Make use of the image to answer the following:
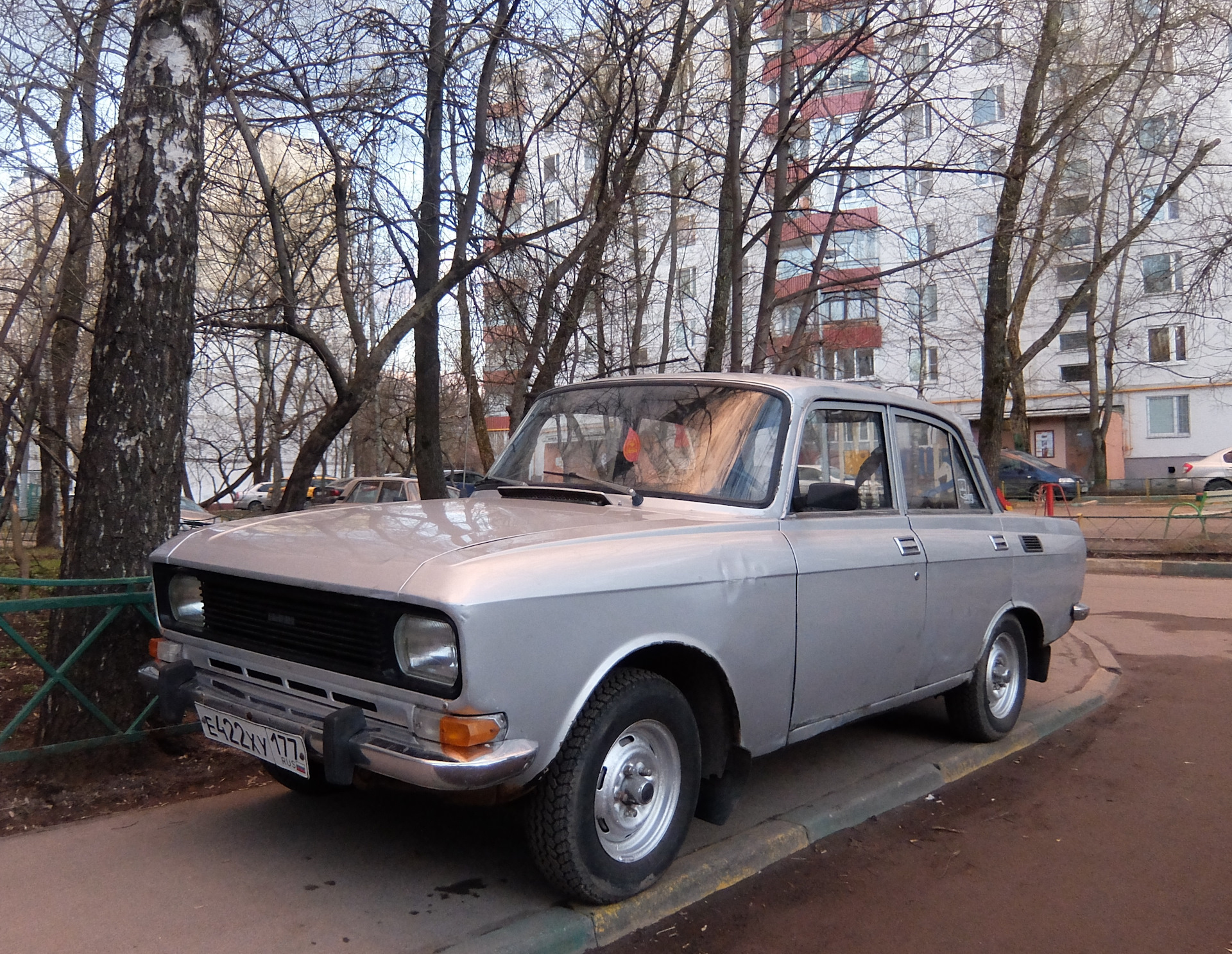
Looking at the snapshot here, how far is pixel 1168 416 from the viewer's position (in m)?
39.3

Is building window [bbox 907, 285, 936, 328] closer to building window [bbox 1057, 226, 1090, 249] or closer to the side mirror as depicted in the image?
building window [bbox 1057, 226, 1090, 249]

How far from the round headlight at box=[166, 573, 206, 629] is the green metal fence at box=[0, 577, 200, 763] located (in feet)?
1.89

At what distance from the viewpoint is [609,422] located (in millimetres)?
4406

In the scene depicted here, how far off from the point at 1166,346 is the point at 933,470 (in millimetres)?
37054

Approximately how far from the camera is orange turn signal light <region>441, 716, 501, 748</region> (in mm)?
2680

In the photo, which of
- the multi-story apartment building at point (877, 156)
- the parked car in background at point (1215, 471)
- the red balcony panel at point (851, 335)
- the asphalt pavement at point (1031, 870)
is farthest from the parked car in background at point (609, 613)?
the parked car in background at point (1215, 471)

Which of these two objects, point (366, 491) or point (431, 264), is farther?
point (366, 491)

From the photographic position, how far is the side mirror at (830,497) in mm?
3895

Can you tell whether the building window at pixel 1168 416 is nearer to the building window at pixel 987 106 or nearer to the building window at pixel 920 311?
the building window at pixel 920 311

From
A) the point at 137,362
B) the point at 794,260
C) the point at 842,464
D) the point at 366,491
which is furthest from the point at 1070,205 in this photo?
the point at 137,362

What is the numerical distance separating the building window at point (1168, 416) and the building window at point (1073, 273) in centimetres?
764

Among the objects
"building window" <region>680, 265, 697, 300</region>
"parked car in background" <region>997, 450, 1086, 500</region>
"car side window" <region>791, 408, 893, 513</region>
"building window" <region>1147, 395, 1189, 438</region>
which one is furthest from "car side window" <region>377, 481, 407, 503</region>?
"building window" <region>1147, 395, 1189, 438</region>

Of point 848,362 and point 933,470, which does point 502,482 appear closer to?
point 933,470

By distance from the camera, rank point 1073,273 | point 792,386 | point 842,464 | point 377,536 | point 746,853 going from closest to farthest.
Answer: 1. point 377,536
2. point 746,853
3. point 792,386
4. point 842,464
5. point 1073,273
